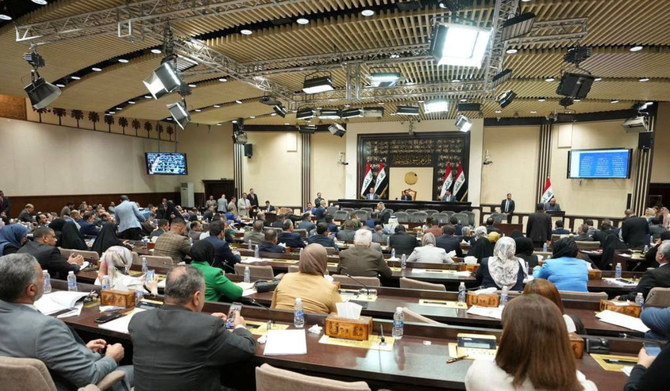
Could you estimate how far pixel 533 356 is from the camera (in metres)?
1.36

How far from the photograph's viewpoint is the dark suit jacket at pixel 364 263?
13.4ft

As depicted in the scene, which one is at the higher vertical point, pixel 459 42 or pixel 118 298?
pixel 459 42

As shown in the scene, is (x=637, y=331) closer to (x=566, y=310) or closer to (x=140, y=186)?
(x=566, y=310)

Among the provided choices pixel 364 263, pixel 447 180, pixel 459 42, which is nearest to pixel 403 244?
pixel 364 263

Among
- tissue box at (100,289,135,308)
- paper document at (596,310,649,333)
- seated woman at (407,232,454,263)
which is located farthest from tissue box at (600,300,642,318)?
tissue box at (100,289,135,308)

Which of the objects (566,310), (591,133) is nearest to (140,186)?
(566,310)

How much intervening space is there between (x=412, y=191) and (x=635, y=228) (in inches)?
332

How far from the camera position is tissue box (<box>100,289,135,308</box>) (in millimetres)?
2873

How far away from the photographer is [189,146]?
1658cm

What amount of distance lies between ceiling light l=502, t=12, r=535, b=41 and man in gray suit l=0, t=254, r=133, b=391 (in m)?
5.54

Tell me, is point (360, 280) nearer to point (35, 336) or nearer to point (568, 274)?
point (568, 274)

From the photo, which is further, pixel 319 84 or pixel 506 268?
pixel 319 84

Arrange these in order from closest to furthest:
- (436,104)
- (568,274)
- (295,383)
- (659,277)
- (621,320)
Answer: (295,383), (621,320), (659,277), (568,274), (436,104)

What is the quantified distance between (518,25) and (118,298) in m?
5.53
